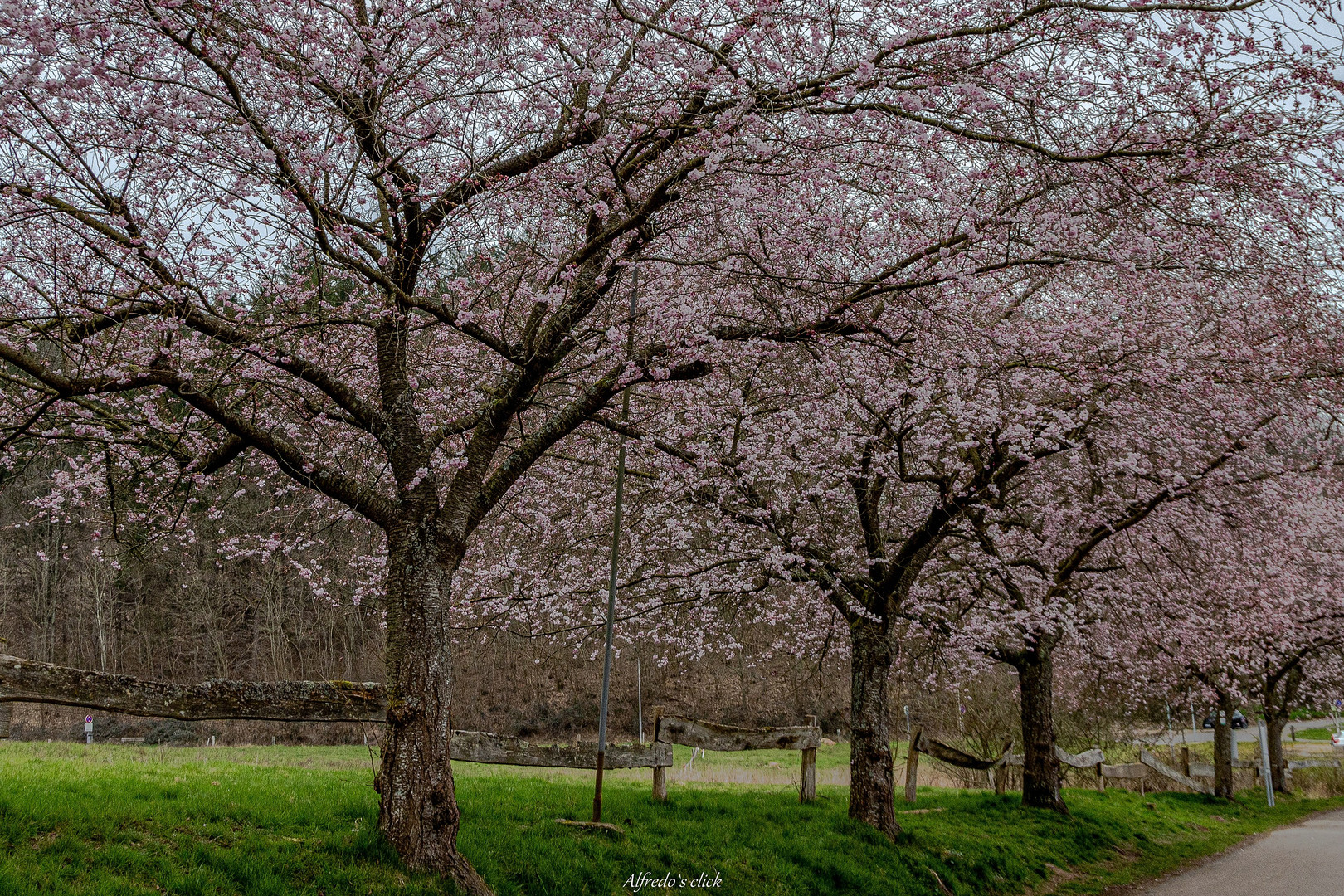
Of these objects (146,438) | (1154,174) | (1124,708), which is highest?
(1154,174)

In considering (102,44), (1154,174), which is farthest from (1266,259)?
(102,44)

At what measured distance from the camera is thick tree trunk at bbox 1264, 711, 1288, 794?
74.1 ft

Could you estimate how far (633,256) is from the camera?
23.0ft

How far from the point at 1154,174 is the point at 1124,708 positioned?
62.9 feet

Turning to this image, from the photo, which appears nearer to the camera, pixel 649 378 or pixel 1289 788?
pixel 649 378

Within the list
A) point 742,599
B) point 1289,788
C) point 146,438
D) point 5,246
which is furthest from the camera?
point 1289,788

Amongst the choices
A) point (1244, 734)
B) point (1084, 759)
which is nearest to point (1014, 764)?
point (1084, 759)

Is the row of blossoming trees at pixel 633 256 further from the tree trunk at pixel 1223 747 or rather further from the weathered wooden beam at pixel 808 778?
the tree trunk at pixel 1223 747

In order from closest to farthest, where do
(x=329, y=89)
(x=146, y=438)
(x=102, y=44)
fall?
(x=102, y=44) < (x=329, y=89) < (x=146, y=438)

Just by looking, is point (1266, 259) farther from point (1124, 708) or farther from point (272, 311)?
point (1124, 708)

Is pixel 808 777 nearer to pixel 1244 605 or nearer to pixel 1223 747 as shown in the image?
pixel 1244 605

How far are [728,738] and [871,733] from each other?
1787mm

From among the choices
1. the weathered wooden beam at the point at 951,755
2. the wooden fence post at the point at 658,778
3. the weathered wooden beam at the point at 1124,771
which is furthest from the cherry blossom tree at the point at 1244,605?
the wooden fence post at the point at 658,778

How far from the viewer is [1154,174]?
20.4 ft
